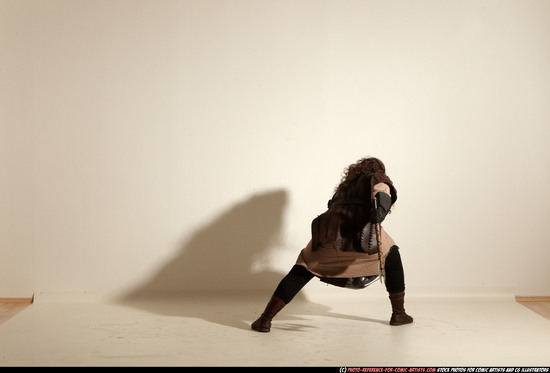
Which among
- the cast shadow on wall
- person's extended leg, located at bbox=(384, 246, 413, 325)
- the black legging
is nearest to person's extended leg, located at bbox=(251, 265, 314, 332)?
the black legging

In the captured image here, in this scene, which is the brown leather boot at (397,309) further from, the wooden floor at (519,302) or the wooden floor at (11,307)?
the wooden floor at (11,307)

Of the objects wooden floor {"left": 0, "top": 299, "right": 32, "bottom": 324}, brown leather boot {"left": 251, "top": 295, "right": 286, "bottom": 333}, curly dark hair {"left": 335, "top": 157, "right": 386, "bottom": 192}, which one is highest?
curly dark hair {"left": 335, "top": 157, "right": 386, "bottom": 192}

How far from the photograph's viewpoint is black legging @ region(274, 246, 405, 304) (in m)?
3.61

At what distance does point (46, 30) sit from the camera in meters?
4.36

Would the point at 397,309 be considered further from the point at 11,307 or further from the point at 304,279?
the point at 11,307

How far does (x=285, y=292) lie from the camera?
3.60 m

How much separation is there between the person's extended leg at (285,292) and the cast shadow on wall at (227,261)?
2.54ft

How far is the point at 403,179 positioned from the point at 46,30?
240cm

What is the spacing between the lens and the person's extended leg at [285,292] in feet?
11.8

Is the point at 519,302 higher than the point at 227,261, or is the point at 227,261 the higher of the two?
the point at 227,261

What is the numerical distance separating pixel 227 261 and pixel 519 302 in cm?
186

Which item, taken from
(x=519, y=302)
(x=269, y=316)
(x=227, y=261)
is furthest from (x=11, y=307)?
(x=519, y=302)

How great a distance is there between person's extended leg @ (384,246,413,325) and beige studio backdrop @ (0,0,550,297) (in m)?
0.71

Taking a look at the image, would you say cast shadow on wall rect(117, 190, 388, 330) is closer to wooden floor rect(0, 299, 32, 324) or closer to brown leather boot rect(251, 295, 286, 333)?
wooden floor rect(0, 299, 32, 324)
